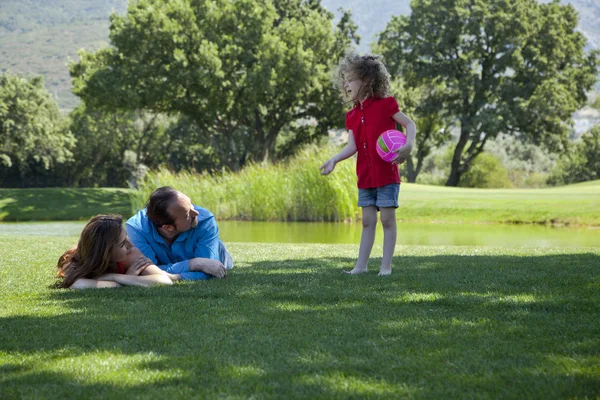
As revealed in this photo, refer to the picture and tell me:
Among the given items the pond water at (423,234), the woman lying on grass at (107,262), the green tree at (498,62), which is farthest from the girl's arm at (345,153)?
the green tree at (498,62)

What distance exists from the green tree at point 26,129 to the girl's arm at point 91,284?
44.9 meters

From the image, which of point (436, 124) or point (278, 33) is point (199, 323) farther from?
point (436, 124)

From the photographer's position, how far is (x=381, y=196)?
20.6 feet

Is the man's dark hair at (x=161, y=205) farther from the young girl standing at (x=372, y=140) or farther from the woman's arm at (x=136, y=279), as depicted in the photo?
the young girl standing at (x=372, y=140)

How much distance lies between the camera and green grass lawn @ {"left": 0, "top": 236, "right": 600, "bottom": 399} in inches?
116

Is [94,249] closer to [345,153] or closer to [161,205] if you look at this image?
[161,205]

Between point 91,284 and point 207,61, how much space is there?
28627mm

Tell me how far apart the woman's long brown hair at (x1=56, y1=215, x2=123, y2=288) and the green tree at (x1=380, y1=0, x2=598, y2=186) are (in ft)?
125

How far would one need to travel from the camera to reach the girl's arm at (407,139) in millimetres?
5898

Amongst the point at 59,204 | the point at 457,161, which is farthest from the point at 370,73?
the point at 457,161

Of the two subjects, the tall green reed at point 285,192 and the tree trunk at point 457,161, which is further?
the tree trunk at point 457,161

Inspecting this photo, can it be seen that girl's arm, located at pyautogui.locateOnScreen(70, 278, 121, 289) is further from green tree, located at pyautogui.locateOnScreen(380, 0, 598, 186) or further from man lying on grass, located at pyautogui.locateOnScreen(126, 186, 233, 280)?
green tree, located at pyautogui.locateOnScreen(380, 0, 598, 186)

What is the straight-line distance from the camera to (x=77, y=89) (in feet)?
119

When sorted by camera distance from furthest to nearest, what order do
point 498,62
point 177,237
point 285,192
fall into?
point 498,62 → point 285,192 → point 177,237
